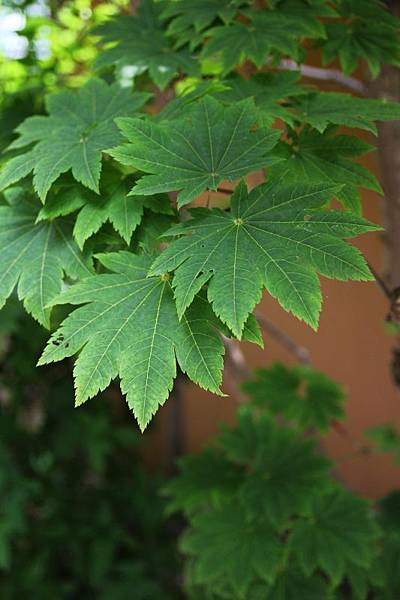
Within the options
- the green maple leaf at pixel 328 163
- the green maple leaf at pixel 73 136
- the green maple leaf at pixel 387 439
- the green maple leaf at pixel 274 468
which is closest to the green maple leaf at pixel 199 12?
the green maple leaf at pixel 73 136

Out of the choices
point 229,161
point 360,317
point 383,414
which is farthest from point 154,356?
point 383,414

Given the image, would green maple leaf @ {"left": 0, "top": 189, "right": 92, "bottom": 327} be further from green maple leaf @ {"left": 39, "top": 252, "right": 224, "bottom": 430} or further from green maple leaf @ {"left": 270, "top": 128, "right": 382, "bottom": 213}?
green maple leaf @ {"left": 270, "top": 128, "right": 382, "bottom": 213}

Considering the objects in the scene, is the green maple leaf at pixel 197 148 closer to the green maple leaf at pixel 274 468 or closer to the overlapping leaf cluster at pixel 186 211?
the overlapping leaf cluster at pixel 186 211

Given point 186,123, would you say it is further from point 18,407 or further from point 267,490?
point 18,407

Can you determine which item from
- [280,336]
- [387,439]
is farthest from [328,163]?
[387,439]

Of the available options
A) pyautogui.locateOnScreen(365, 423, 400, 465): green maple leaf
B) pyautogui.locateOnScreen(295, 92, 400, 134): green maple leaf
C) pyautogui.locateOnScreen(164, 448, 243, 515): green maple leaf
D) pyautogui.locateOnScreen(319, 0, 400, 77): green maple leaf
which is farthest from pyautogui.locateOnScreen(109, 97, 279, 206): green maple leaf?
pyautogui.locateOnScreen(365, 423, 400, 465): green maple leaf
